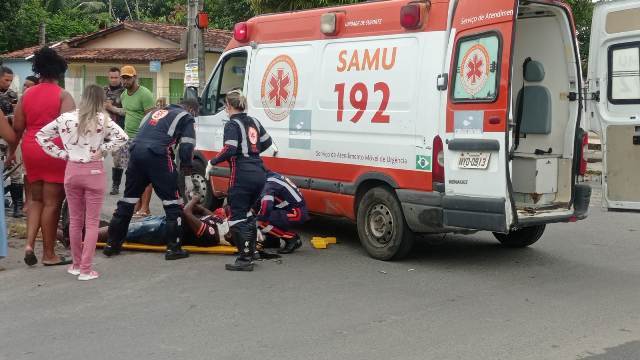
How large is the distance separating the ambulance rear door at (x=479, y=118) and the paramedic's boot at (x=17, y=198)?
587 centimetres

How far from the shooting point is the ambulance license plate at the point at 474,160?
6535 mm

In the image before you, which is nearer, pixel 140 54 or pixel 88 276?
pixel 88 276

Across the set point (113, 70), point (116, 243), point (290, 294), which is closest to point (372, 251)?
point (290, 294)

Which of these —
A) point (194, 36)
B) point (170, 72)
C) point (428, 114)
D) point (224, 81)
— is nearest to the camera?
point (428, 114)

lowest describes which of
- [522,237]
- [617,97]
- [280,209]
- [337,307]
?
[337,307]

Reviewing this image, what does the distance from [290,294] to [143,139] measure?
7.58ft

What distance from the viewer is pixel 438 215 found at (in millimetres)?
6867

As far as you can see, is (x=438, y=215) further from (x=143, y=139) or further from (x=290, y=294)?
(x=143, y=139)

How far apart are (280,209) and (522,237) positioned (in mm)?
2657

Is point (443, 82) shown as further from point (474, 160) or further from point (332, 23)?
point (332, 23)

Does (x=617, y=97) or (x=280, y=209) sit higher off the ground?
(x=617, y=97)

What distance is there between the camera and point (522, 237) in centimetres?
817

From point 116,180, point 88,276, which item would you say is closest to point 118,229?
point 88,276

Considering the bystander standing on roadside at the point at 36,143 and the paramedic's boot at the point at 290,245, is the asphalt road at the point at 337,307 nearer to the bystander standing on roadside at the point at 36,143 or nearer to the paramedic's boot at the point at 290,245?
the paramedic's boot at the point at 290,245
